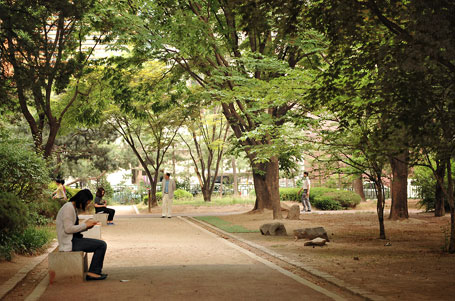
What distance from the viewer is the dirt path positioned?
815cm

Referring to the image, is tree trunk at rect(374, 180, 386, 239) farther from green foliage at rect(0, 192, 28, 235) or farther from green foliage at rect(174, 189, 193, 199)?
green foliage at rect(174, 189, 193, 199)

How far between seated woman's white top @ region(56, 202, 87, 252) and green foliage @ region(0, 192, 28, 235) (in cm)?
340

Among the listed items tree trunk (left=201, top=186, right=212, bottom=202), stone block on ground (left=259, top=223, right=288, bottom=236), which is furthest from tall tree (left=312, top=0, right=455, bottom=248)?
tree trunk (left=201, top=186, right=212, bottom=202)

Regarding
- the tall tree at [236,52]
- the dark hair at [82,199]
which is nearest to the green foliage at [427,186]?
the tall tree at [236,52]

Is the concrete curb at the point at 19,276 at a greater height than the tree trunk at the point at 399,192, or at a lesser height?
lesser

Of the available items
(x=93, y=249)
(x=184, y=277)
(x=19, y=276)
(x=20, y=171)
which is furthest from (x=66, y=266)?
(x=20, y=171)

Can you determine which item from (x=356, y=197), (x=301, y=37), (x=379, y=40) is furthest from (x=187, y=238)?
(x=356, y=197)

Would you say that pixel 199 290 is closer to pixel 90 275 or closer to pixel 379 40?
pixel 90 275

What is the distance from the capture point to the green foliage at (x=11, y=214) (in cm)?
1233

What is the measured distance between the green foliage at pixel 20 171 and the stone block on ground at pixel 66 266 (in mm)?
8489

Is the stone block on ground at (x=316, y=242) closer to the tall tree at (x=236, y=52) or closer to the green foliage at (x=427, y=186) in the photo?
the tall tree at (x=236, y=52)

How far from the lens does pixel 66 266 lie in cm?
938

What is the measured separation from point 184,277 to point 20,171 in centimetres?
1029

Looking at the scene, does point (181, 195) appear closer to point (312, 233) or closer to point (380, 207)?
point (312, 233)
